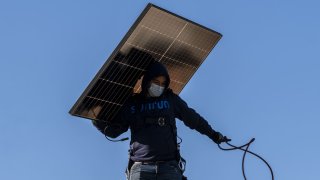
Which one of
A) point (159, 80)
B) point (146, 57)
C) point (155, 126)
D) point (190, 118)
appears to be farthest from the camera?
point (146, 57)

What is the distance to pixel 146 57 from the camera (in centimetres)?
1175

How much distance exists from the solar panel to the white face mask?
714mm

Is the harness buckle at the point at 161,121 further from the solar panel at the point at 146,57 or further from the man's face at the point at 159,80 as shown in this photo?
the solar panel at the point at 146,57

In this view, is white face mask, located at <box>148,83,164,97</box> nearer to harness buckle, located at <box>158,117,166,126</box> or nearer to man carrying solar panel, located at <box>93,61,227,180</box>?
man carrying solar panel, located at <box>93,61,227,180</box>

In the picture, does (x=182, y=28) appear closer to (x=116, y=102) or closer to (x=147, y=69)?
(x=147, y=69)

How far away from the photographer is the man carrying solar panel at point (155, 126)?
404 inches

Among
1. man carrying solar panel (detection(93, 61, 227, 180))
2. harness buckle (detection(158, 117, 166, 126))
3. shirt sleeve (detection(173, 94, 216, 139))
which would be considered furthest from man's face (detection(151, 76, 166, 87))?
harness buckle (detection(158, 117, 166, 126))

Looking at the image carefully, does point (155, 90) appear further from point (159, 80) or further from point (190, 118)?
point (190, 118)

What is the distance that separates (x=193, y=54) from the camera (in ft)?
39.9

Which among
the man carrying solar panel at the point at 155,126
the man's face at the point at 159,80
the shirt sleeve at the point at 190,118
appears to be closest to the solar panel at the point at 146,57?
the man carrying solar panel at the point at 155,126

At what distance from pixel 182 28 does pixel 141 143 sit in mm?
2351

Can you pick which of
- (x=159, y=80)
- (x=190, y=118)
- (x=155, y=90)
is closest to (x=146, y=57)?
(x=159, y=80)

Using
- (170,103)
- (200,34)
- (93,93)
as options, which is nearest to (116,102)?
(93,93)

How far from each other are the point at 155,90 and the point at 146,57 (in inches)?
38.8
